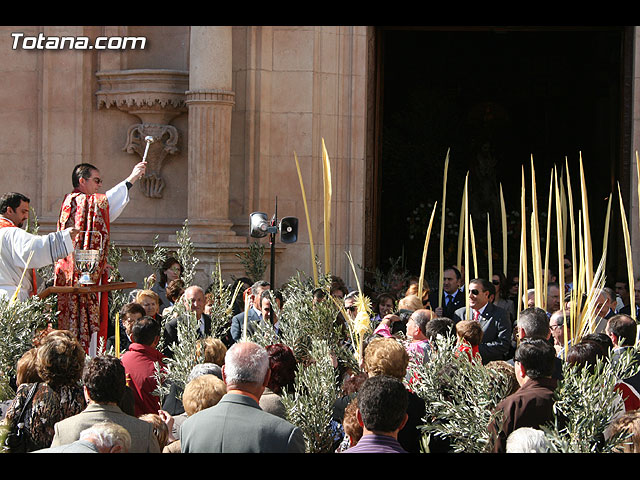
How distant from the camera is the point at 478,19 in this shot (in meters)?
5.45

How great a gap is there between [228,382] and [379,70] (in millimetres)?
9765

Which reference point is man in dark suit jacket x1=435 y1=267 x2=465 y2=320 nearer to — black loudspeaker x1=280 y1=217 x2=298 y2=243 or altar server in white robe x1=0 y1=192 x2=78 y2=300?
black loudspeaker x1=280 y1=217 x2=298 y2=243

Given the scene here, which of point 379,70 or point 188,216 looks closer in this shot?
point 188,216

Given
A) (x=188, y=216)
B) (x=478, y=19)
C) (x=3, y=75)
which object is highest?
(x=3, y=75)

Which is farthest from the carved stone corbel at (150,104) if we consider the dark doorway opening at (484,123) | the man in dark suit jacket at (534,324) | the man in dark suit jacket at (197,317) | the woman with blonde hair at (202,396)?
the woman with blonde hair at (202,396)

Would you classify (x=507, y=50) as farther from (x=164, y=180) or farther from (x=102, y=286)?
(x=102, y=286)

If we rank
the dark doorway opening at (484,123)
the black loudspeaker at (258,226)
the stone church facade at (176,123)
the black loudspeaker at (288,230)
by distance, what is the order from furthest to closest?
the dark doorway opening at (484,123), the stone church facade at (176,123), the black loudspeaker at (288,230), the black loudspeaker at (258,226)

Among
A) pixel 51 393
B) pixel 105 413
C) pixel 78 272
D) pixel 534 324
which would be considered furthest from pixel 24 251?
pixel 534 324

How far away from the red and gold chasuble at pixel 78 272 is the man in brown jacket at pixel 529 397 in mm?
4229

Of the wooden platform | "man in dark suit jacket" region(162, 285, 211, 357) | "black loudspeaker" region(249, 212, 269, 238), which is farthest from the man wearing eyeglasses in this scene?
"black loudspeaker" region(249, 212, 269, 238)

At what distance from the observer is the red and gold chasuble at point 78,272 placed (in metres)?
8.07

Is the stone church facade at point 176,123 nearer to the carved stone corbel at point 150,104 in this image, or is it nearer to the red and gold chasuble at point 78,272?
the carved stone corbel at point 150,104

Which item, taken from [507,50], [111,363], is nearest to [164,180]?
[507,50]
